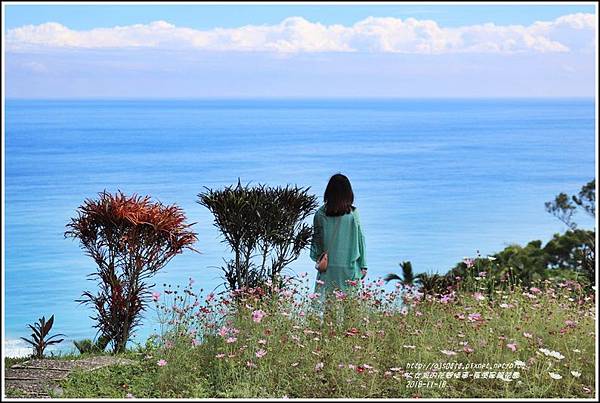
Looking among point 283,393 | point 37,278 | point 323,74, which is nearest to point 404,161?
point 323,74

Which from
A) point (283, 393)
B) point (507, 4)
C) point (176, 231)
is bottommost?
point (283, 393)

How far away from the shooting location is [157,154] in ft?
100

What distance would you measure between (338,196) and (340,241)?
333 mm

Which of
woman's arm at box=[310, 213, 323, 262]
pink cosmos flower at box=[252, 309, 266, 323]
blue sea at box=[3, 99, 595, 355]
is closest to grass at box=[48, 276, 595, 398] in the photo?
pink cosmos flower at box=[252, 309, 266, 323]

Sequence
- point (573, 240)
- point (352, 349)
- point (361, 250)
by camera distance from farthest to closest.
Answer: point (573, 240) < point (361, 250) < point (352, 349)

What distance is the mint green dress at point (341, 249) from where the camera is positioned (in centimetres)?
583

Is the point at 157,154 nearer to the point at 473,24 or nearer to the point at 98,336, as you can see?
the point at 473,24

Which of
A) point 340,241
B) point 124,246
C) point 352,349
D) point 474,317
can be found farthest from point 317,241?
point 124,246

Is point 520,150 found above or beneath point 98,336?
above

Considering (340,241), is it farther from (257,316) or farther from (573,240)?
(573,240)

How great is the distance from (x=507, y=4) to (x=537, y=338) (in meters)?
2.05

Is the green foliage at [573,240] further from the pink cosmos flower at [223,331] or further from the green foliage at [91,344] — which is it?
the green foliage at [91,344]

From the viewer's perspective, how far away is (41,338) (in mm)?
6074

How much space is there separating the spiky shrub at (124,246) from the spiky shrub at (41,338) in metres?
0.50
